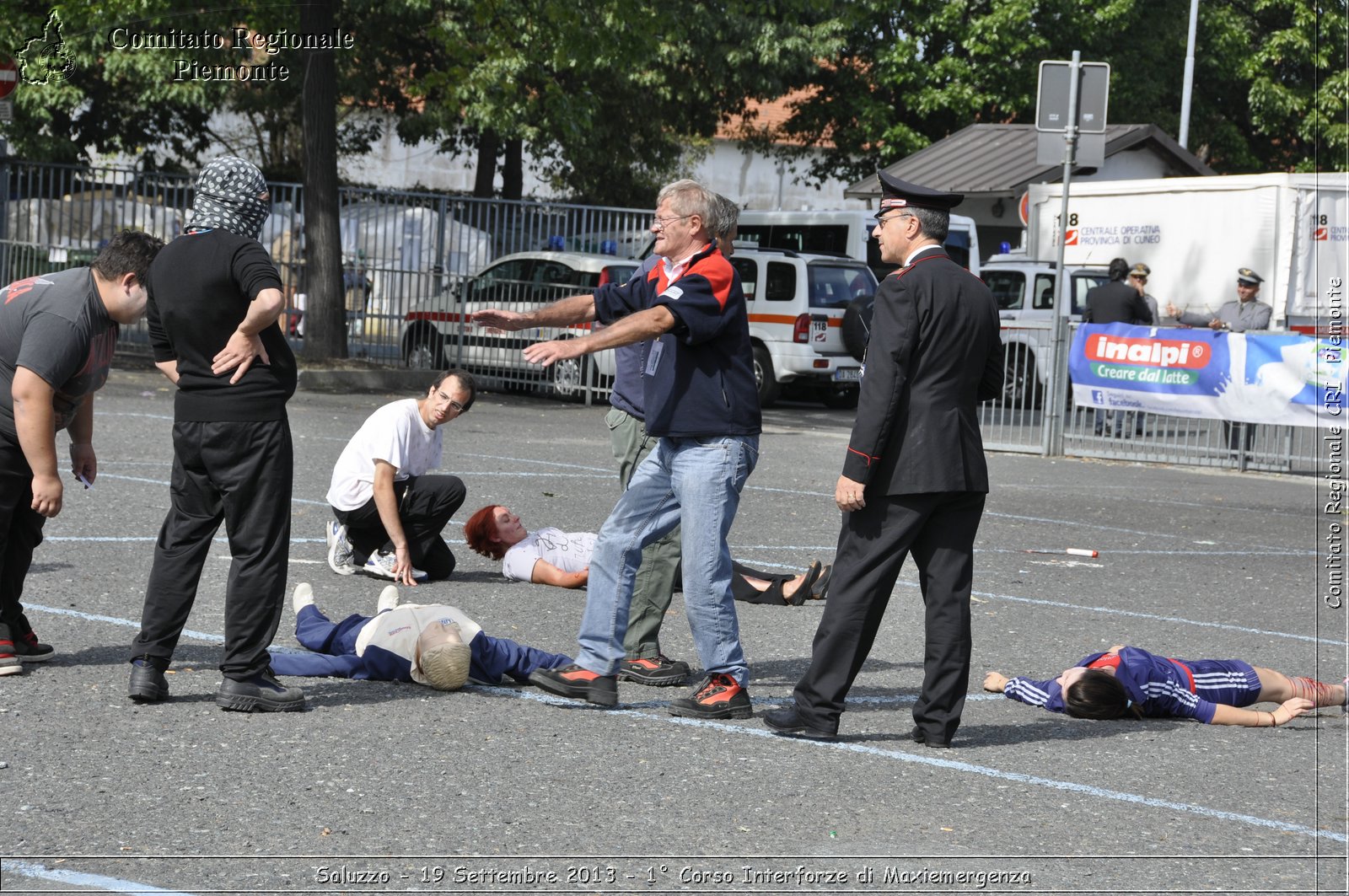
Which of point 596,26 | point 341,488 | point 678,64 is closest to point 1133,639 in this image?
point 341,488

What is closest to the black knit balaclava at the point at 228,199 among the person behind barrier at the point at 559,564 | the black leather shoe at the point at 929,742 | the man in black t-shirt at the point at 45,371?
the man in black t-shirt at the point at 45,371

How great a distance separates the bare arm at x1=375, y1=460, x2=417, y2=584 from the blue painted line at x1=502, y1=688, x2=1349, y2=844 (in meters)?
1.90

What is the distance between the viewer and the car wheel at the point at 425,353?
2047 cm

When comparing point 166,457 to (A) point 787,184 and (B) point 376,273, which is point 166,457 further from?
(A) point 787,184

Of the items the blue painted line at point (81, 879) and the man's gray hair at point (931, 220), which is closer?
the blue painted line at point (81, 879)

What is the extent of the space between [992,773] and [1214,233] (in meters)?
19.3

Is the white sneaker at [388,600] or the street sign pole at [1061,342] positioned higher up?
the street sign pole at [1061,342]

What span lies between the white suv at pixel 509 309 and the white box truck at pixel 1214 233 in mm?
6806

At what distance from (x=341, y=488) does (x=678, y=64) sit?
A: 79.5 feet

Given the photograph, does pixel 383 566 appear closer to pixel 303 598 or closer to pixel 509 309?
pixel 303 598

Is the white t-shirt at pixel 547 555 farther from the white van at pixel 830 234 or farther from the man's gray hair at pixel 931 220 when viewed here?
the white van at pixel 830 234

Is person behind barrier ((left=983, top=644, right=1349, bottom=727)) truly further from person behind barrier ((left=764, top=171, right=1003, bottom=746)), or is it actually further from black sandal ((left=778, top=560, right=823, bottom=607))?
black sandal ((left=778, top=560, right=823, bottom=607))

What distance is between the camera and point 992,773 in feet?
17.3

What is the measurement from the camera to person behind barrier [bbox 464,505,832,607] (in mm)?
8125
